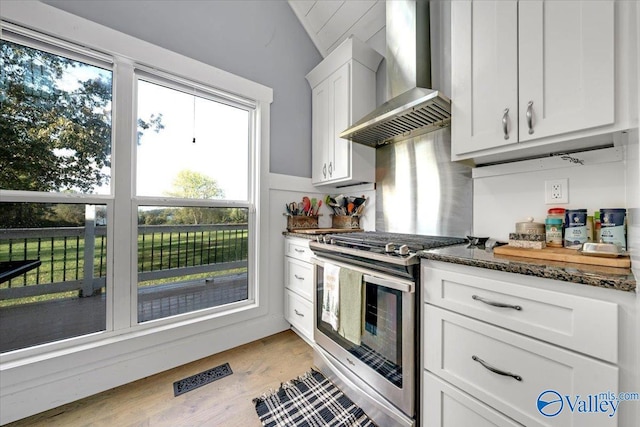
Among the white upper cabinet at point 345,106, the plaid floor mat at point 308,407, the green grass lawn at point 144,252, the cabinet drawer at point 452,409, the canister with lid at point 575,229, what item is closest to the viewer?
the cabinet drawer at point 452,409

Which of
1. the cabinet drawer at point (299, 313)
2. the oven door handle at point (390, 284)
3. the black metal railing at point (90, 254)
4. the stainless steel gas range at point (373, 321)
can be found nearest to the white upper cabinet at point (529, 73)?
the stainless steel gas range at point (373, 321)

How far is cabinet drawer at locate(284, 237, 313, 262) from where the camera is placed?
193 centimetres

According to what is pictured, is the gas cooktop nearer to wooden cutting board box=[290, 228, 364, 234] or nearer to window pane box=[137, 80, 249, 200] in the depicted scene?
wooden cutting board box=[290, 228, 364, 234]

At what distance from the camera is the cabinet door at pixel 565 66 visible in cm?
84

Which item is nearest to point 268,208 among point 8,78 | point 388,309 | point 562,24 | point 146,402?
point 388,309

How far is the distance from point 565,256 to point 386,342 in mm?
846

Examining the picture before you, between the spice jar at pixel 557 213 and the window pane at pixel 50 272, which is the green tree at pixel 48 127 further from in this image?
the spice jar at pixel 557 213

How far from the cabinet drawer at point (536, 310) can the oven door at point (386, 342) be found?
17 cm

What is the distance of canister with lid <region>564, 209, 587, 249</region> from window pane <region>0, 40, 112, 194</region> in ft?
8.64

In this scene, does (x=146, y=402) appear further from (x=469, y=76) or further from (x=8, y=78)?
(x=469, y=76)

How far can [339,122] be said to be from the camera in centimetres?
205

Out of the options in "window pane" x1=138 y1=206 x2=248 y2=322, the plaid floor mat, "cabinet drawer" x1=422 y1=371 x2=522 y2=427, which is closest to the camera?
"cabinet drawer" x1=422 y1=371 x2=522 y2=427

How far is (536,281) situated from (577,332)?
162 millimetres

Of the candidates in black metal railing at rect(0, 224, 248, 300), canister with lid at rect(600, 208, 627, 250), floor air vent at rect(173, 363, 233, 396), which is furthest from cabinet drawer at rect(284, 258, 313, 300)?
canister with lid at rect(600, 208, 627, 250)
